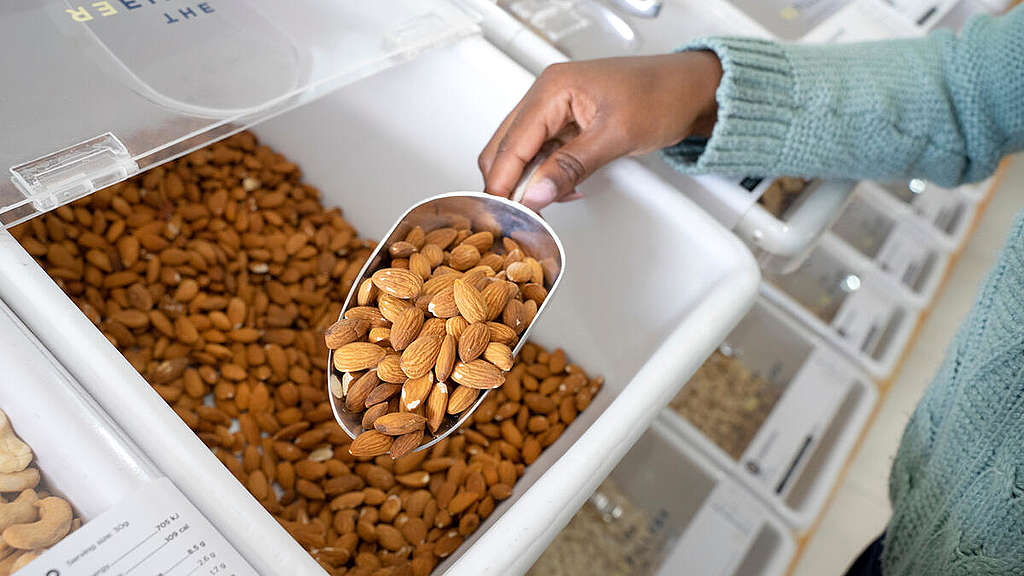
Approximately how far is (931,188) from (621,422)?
1.43 meters

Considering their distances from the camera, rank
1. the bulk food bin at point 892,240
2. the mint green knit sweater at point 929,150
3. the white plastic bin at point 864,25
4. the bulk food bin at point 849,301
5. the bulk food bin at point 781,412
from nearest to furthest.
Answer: the mint green knit sweater at point 929,150 < the white plastic bin at point 864,25 < the bulk food bin at point 781,412 < the bulk food bin at point 849,301 < the bulk food bin at point 892,240

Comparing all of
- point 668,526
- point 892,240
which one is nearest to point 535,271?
point 668,526

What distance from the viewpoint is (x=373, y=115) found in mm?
900

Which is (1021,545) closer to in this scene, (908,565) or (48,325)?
(908,565)

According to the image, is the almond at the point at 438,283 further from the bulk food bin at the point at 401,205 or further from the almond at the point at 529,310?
the bulk food bin at the point at 401,205

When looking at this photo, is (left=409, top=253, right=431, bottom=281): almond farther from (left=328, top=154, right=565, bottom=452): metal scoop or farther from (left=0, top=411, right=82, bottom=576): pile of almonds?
(left=0, top=411, right=82, bottom=576): pile of almonds

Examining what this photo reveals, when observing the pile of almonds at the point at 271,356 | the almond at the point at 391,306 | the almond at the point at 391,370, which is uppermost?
the almond at the point at 391,306

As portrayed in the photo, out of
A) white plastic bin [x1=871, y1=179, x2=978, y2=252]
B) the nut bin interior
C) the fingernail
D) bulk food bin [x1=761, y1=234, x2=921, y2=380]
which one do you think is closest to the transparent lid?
the fingernail

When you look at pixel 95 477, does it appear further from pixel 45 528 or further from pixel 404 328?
pixel 404 328

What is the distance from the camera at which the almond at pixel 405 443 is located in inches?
22.3

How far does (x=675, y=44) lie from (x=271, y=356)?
685mm

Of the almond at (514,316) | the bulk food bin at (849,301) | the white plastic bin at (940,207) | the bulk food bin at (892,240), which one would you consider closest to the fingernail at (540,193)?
the almond at (514,316)

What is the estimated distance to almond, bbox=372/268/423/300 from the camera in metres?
0.61

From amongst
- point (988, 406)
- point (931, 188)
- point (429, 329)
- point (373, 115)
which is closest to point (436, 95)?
point (373, 115)
